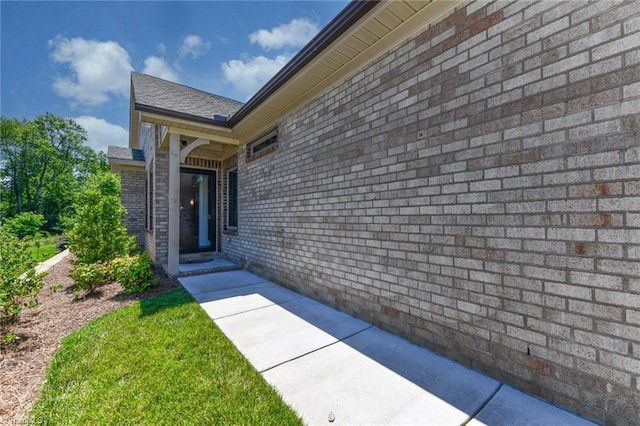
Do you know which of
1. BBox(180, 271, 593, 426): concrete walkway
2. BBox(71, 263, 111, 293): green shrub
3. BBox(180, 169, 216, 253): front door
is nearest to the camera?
BBox(180, 271, 593, 426): concrete walkway

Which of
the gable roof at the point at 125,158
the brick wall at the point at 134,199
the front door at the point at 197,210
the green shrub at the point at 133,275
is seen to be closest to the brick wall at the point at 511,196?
the green shrub at the point at 133,275

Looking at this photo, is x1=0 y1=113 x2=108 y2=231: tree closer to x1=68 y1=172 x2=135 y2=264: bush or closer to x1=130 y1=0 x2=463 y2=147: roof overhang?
x1=68 y1=172 x2=135 y2=264: bush

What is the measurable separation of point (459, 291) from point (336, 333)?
59.2 inches

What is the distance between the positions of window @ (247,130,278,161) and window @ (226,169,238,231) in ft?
4.03

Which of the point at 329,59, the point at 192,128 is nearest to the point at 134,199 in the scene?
the point at 192,128

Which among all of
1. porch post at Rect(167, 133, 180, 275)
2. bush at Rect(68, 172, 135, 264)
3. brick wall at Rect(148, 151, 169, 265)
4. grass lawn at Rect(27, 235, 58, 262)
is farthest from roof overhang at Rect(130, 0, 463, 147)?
grass lawn at Rect(27, 235, 58, 262)

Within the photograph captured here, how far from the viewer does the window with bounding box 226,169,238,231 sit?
7.64 meters

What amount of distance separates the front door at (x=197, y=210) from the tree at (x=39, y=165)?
2266cm

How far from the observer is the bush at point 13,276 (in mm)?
3247

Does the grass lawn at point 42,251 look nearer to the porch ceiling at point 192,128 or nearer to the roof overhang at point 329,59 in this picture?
the porch ceiling at point 192,128

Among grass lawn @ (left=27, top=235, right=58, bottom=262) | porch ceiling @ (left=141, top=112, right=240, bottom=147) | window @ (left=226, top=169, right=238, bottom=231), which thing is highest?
porch ceiling @ (left=141, top=112, right=240, bottom=147)

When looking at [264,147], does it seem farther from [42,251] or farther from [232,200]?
[42,251]

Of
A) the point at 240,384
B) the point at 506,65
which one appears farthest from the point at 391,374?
the point at 506,65

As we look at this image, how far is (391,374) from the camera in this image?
230 cm
